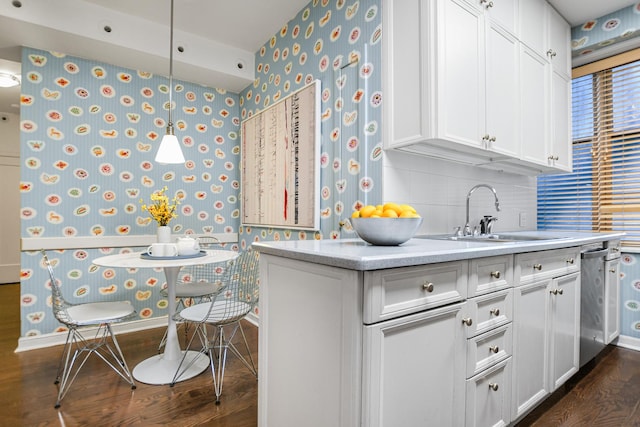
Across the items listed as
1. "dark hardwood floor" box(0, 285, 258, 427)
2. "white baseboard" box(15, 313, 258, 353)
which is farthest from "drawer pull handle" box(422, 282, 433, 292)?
"white baseboard" box(15, 313, 258, 353)

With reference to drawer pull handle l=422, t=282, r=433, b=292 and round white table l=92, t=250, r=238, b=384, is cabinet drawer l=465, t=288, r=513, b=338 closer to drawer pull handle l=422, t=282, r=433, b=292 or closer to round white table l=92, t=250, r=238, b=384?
drawer pull handle l=422, t=282, r=433, b=292

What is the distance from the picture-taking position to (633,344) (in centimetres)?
262

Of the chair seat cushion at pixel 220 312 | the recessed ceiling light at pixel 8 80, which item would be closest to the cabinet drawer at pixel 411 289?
the chair seat cushion at pixel 220 312

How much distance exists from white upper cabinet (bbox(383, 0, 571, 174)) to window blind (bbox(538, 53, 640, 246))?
33.7 inches

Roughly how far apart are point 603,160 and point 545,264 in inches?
69.5

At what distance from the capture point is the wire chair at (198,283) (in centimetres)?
246

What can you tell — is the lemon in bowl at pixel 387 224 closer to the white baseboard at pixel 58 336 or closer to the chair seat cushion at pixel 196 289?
the chair seat cushion at pixel 196 289

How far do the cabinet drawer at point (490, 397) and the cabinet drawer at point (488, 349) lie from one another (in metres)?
0.03

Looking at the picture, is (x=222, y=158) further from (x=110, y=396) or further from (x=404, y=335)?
(x=404, y=335)

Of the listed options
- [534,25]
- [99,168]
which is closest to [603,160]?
[534,25]

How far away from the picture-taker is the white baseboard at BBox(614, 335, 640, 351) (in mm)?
2603

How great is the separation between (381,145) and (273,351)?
1.27 metres

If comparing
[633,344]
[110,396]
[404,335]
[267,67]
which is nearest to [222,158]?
[267,67]

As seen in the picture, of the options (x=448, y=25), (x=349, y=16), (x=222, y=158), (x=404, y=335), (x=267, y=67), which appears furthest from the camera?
(x=222, y=158)
